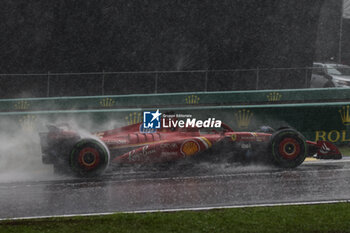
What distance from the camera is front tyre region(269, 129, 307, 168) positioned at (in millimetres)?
11555

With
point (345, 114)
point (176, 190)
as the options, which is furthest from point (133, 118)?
point (345, 114)

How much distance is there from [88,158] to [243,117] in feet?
17.2

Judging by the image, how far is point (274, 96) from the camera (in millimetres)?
20984

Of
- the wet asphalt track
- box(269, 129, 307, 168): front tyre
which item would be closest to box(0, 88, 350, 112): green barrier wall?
box(269, 129, 307, 168): front tyre

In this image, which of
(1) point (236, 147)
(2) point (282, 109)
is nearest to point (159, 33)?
(2) point (282, 109)

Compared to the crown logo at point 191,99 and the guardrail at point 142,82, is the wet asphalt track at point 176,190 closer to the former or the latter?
the guardrail at point 142,82

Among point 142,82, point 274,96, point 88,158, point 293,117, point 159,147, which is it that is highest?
point 142,82

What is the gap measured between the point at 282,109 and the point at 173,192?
619cm

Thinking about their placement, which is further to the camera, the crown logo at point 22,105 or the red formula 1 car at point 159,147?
the crown logo at point 22,105

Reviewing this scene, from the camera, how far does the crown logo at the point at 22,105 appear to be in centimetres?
1982

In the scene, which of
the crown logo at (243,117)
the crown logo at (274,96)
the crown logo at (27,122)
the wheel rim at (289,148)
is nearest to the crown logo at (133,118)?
the crown logo at (27,122)

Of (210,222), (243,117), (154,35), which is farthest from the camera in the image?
(154,35)

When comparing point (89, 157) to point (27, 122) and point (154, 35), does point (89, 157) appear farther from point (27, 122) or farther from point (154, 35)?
point (154, 35)

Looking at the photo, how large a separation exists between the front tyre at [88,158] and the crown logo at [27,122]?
3.03 meters
